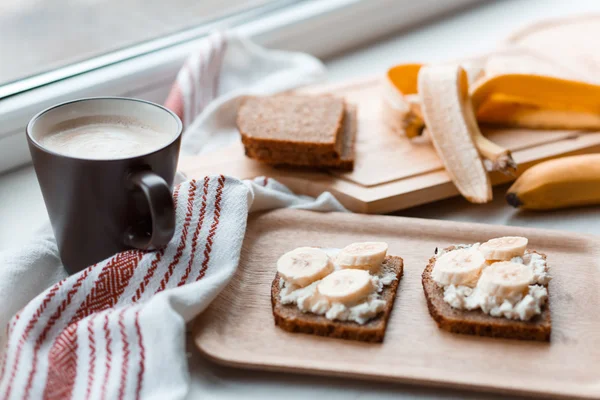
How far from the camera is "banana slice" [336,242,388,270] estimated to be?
3.57 feet

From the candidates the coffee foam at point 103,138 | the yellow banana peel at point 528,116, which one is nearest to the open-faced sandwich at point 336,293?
the coffee foam at point 103,138

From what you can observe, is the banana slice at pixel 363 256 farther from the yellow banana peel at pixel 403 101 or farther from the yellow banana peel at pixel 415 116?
the yellow banana peel at pixel 403 101

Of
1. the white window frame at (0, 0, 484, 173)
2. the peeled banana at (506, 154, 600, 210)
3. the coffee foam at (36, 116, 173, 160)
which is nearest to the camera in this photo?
the coffee foam at (36, 116, 173, 160)

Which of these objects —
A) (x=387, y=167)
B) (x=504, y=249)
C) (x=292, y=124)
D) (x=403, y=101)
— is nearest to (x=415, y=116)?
(x=403, y=101)

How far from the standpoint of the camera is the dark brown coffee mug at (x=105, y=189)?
3.26 ft

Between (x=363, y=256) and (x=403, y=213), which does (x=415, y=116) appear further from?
(x=363, y=256)

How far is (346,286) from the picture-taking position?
3.38 ft

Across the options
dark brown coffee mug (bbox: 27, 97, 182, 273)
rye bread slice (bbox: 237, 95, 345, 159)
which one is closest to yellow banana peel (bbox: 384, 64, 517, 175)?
rye bread slice (bbox: 237, 95, 345, 159)

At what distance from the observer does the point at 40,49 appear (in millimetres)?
1634

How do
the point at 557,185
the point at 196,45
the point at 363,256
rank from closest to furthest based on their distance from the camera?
the point at 363,256
the point at 557,185
the point at 196,45

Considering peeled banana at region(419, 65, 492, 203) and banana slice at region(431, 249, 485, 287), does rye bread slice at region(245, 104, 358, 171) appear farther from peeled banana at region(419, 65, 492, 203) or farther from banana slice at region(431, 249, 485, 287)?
banana slice at region(431, 249, 485, 287)

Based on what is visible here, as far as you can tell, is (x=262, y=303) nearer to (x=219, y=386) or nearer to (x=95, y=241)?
(x=219, y=386)

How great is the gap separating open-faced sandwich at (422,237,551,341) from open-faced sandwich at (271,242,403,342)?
8 cm

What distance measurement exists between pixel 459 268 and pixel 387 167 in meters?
0.45
